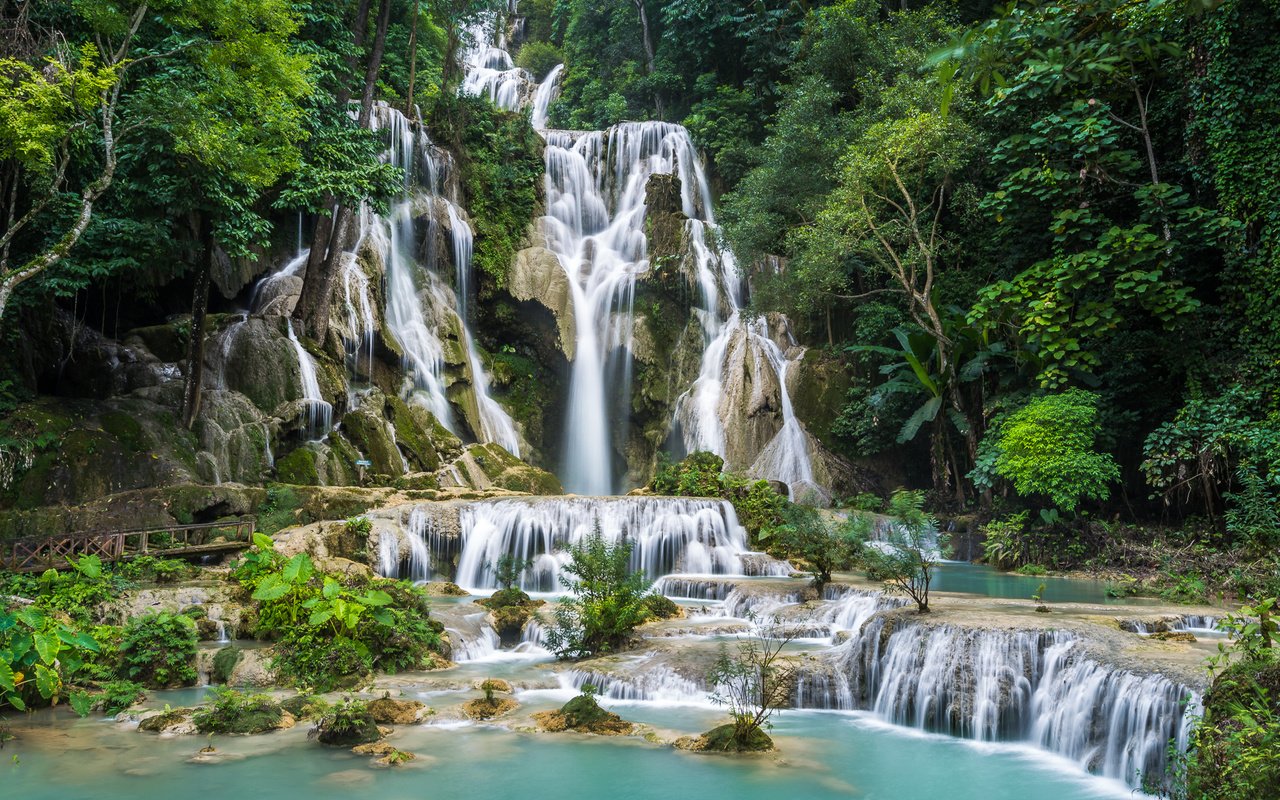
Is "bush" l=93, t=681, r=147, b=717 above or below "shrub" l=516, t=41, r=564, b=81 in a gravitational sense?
below

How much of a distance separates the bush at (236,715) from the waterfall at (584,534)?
21.5ft

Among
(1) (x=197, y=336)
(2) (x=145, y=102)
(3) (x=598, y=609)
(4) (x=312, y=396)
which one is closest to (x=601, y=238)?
(4) (x=312, y=396)

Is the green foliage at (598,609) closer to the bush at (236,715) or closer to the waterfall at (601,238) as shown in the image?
the bush at (236,715)

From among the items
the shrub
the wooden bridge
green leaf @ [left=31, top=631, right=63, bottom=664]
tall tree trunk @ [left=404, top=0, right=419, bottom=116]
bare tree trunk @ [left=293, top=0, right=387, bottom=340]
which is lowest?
green leaf @ [left=31, top=631, right=63, bottom=664]

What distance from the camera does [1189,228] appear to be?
1352 centimetres

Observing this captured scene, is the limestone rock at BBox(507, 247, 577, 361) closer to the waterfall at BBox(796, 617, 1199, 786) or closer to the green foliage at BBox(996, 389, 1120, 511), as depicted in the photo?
the green foliage at BBox(996, 389, 1120, 511)

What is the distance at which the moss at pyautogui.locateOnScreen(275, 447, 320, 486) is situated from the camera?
1552 centimetres

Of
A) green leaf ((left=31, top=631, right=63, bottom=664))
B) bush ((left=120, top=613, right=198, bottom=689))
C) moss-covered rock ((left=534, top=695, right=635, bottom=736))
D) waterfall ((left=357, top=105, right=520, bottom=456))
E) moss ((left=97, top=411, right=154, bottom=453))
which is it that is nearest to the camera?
green leaf ((left=31, top=631, right=63, bottom=664))

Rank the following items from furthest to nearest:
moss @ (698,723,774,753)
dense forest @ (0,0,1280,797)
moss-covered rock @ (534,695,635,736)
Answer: dense forest @ (0,0,1280,797) < moss-covered rock @ (534,695,635,736) < moss @ (698,723,774,753)

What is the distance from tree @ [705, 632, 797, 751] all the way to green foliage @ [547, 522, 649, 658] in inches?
50.1

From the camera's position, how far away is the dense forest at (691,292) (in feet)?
40.2

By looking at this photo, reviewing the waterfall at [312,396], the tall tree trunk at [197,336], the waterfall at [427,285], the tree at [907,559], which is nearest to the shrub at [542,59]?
the waterfall at [427,285]

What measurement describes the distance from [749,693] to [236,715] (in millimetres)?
4516

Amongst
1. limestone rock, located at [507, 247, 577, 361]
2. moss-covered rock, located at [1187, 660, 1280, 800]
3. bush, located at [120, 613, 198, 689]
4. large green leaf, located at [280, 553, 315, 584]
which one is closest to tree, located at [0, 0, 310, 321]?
bush, located at [120, 613, 198, 689]
